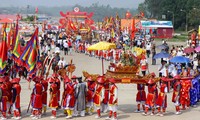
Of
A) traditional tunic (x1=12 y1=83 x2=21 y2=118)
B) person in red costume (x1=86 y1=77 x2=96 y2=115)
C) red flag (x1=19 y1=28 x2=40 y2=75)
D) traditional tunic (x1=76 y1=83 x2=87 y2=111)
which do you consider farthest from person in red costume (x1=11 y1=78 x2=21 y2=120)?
person in red costume (x1=86 y1=77 x2=96 y2=115)

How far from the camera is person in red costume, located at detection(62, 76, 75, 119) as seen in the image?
46.6 feet

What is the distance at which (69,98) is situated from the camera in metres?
14.2

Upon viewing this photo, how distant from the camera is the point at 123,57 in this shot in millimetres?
15219

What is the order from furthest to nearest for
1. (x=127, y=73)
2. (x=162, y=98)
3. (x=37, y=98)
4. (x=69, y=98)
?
(x=127, y=73)
(x=162, y=98)
(x=69, y=98)
(x=37, y=98)

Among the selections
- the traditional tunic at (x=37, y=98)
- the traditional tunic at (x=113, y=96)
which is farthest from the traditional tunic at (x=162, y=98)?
the traditional tunic at (x=37, y=98)

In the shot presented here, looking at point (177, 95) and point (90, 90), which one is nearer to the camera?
point (90, 90)

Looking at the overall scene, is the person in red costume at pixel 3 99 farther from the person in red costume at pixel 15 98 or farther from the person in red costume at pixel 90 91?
the person in red costume at pixel 90 91

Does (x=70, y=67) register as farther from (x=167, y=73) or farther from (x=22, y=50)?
(x=167, y=73)

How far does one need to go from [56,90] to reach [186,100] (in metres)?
4.71

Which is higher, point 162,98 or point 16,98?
point 16,98

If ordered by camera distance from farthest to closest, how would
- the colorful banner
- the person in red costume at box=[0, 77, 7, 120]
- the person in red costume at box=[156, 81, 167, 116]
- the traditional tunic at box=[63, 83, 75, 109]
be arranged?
the colorful banner, the person in red costume at box=[156, 81, 167, 116], the traditional tunic at box=[63, 83, 75, 109], the person in red costume at box=[0, 77, 7, 120]

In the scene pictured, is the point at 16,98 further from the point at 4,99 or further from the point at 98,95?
the point at 98,95

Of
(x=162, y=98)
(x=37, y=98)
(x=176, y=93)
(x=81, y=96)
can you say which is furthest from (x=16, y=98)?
(x=176, y=93)

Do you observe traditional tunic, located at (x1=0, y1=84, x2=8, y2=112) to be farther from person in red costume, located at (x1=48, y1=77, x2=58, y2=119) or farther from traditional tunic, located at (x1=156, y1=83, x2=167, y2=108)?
traditional tunic, located at (x1=156, y1=83, x2=167, y2=108)
